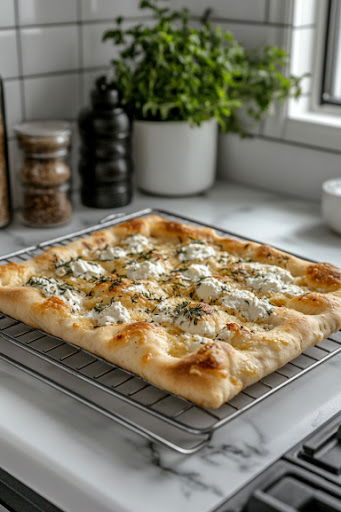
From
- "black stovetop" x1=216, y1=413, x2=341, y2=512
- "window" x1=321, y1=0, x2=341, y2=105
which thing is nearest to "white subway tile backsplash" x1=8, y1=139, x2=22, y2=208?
"window" x1=321, y1=0, x2=341, y2=105

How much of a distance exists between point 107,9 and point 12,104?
0.37m

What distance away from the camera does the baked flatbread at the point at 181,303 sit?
3.02 ft

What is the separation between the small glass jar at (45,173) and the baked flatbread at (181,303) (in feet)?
0.78

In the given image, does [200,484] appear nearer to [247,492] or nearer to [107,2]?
[247,492]

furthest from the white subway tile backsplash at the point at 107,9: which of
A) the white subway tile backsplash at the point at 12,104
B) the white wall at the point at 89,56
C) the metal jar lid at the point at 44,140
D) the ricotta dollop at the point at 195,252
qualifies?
the ricotta dollop at the point at 195,252

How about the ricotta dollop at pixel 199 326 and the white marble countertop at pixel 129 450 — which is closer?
the white marble countertop at pixel 129 450

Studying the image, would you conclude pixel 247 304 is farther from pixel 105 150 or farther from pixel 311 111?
pixel 311 111

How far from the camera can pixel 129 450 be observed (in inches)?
34.1

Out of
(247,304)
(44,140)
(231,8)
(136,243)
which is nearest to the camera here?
(247,304)

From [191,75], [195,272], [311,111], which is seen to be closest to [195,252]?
[195,272]

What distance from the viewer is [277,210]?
1746 millimetres

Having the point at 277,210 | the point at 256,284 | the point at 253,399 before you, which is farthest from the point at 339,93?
the point at 253,399

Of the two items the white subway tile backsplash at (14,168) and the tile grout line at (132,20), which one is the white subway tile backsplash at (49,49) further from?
the white subway tile backsplash at (14,168)

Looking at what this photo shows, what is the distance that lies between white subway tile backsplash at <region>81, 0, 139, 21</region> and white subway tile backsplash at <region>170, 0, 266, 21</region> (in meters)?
0.16
